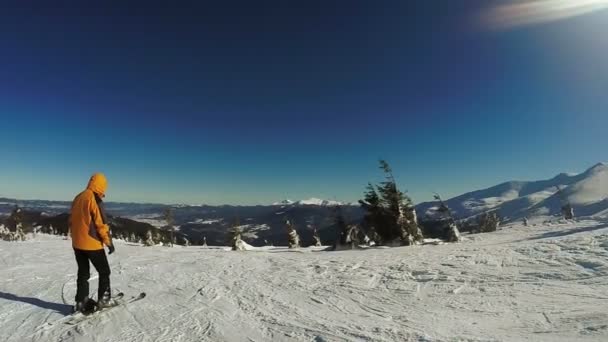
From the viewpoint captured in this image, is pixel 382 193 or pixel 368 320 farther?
pixel 382 193

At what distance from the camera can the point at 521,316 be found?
539cm

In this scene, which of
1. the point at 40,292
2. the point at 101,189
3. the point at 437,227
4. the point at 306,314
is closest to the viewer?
the point at 306,314

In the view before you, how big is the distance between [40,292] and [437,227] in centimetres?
14355

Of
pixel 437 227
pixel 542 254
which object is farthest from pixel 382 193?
pixel 437 227

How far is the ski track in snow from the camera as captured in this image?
16.5 feet

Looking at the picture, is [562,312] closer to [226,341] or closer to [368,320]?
[368,320]

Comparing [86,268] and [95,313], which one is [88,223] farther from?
[95,313]

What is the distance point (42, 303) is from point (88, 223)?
2.67m

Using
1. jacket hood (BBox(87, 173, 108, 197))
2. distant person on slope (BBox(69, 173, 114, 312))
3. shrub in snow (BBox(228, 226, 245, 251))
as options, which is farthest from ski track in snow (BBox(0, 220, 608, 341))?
shrub in snow (BBox(228, 226, 245, 251))

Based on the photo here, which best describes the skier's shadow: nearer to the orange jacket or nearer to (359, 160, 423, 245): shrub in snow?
the orange jacket

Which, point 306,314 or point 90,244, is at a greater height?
point 90,244

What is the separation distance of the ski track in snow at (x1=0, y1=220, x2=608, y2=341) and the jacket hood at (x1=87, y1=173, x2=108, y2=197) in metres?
2.17

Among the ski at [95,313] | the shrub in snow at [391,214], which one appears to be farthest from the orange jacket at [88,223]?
the shrub in snow at [391,214]

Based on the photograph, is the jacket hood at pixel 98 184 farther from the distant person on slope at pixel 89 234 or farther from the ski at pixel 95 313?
the ski at pixel 95 313
